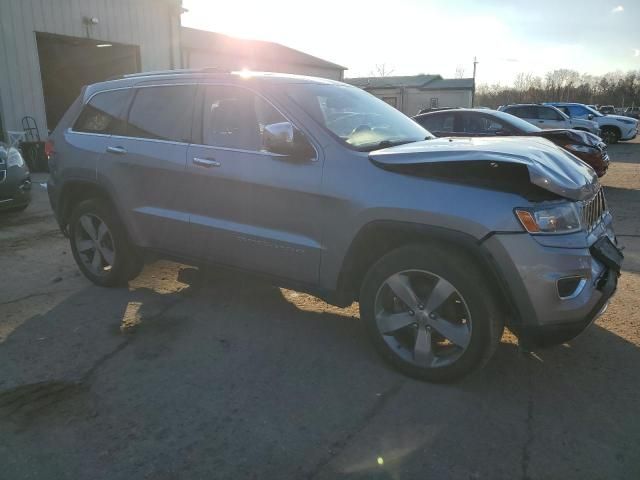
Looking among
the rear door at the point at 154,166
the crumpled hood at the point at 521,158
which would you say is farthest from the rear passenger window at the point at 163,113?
the crumpled hood at the point at 521,158

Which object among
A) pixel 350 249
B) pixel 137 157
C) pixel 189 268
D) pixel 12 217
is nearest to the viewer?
pixel 350 249

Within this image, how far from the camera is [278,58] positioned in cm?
2852

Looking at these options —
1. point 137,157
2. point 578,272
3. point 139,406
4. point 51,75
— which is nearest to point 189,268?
point 137,157

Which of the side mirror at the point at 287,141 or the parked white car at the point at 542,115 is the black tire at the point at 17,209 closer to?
the side mirror at the point at 287,141

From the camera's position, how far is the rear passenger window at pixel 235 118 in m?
3.63

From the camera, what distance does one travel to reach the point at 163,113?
4.15 meters

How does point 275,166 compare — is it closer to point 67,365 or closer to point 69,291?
point 67,365

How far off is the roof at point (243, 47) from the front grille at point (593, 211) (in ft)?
77.1

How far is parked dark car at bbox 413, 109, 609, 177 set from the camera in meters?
9.27

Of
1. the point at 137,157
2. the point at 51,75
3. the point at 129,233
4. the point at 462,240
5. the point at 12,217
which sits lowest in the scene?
the point at 12,217

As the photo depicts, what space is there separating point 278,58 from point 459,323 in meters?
27.9

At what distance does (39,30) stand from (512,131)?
37.5 feet

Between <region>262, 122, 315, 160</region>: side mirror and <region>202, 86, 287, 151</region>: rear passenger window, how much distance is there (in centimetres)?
24

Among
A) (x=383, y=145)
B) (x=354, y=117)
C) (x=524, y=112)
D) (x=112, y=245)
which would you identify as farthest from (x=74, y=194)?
(x=524, y=112)
